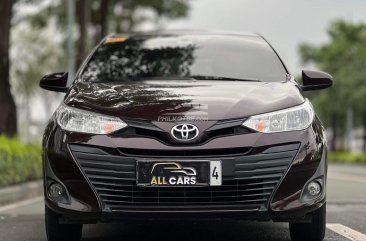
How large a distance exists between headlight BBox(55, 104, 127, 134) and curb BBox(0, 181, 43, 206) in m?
4.44

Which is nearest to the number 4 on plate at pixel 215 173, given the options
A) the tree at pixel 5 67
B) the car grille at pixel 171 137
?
the car grille at pixel 171 137

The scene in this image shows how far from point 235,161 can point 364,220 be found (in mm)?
2517

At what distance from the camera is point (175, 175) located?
387 centimetres

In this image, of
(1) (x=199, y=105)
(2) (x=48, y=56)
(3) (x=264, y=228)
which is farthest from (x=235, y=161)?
(2) (x=48, y=56)

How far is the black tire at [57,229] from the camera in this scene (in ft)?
14.3

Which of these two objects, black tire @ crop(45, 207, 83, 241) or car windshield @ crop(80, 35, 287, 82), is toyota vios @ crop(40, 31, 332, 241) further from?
car windshield @ crop(80, 35, 287, 82)

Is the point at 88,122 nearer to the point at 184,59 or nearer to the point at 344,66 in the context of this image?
the point at 184,59

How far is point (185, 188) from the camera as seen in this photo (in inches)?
154

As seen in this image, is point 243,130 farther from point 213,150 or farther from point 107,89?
point 107,89

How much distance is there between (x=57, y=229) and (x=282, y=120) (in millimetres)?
1606

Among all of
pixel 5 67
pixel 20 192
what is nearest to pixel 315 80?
pixel 20 192

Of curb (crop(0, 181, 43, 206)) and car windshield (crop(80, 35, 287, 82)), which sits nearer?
car windshield (crop(80, 35, 287, 82))

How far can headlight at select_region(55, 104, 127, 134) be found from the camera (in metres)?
3.98

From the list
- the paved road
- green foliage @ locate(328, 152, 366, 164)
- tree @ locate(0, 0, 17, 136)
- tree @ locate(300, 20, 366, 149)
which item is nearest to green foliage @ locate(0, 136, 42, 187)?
tree @ locate(0, 0, 17, 136)
